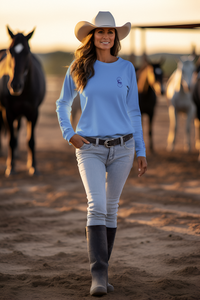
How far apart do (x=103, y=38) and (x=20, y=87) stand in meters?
3.92

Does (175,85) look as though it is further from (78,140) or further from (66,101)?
(78,140)

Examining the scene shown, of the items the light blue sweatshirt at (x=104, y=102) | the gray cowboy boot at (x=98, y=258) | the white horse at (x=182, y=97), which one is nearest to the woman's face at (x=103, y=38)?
→ the light blue sweatshirt at (x=104, y=102)

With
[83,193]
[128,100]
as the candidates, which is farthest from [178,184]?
[128,100]

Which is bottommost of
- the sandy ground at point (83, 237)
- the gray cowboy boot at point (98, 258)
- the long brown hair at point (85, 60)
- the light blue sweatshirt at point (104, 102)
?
the sandy ground at point (83, 237)

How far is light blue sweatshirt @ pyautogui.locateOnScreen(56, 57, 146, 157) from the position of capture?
8.28 ft

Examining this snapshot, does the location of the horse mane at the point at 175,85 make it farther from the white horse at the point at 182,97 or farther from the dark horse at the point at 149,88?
the dark horse at the point at 149,88

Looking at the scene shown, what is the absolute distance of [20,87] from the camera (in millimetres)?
6266

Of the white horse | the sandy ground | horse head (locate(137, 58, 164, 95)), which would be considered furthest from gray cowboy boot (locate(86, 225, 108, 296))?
the white horse

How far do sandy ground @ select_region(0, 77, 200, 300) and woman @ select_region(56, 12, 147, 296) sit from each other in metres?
0.40

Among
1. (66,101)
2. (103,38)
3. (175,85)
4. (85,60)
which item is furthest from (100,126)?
(175,85)

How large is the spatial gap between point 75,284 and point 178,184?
398 centimetres

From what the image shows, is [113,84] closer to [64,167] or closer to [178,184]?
[178,184]

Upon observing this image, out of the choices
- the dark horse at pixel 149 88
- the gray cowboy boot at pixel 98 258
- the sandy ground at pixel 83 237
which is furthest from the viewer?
the dark horse at pixel 149 88

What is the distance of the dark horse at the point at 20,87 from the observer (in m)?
6.29
